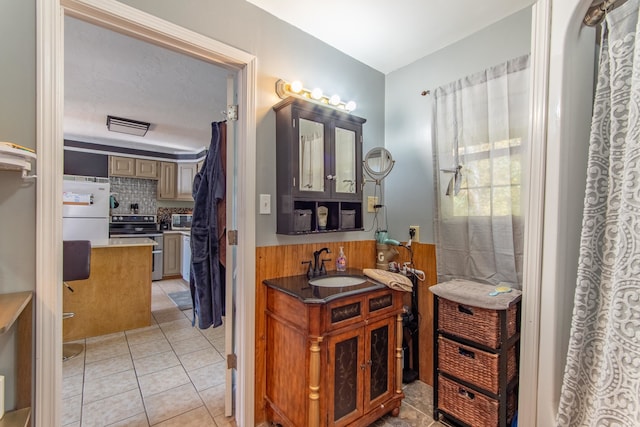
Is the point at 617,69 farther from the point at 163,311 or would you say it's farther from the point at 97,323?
the point at 163,311

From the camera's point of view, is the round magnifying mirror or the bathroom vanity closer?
the bathroom vanity

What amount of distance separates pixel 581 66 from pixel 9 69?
2.24 metres

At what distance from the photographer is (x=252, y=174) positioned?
1646 millimetres

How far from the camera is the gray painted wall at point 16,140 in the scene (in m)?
1.06

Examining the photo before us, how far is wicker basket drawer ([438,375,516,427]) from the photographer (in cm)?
148

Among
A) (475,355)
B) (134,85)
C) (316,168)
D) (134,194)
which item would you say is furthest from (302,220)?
(134,194)

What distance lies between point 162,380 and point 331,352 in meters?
1.51

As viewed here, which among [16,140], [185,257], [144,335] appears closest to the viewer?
[16,140]

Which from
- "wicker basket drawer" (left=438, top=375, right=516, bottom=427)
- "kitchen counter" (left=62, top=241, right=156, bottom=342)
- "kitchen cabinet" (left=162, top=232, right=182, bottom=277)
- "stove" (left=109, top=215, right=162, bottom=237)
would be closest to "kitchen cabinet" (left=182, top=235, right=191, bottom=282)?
"kitchen cabinet" (left=162, top=232, right=182, bottom=277)

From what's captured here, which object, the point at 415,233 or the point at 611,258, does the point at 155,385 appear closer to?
the point at 415,233

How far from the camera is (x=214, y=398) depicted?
1928 millimetres

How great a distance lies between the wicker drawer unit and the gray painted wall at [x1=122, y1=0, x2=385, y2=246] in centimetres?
85

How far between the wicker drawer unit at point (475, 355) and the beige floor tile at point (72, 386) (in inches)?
93.9

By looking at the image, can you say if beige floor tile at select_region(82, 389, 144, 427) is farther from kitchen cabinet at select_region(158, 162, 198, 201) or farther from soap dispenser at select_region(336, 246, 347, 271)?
kitchen cabinet at select_region(158, 162, 198, 201)
